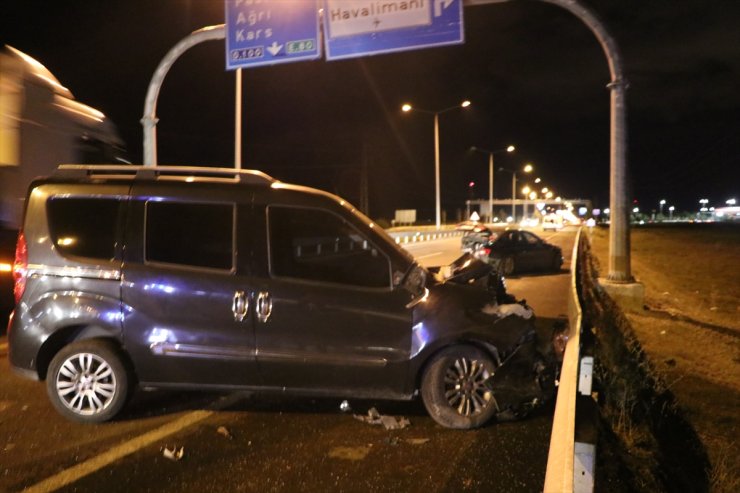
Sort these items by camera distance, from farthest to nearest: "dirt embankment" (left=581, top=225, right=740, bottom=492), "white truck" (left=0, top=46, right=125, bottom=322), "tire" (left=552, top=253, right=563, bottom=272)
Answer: "tire" (left=552, top=253, right=563, bottom=272) → "white truck" (left=0, top=46, right=125, bottom=322) → "dirt embankment" (left=581, top=225, right=740, bottom=492)

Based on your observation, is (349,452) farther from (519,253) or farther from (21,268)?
(519,253)

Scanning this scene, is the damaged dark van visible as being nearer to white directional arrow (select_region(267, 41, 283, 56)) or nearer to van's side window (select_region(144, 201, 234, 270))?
van's side window (select_region(144, 201, 234, 270))

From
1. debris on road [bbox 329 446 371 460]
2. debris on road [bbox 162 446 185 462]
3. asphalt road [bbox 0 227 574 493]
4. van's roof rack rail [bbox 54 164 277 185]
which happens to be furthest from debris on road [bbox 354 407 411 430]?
van's roof rack rail [bbox 54 164 277 185]

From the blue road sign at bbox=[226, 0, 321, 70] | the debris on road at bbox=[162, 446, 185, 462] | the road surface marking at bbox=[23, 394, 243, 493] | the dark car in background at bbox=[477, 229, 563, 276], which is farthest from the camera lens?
the dark car in background at bbox=[477, 229, 563, 276]

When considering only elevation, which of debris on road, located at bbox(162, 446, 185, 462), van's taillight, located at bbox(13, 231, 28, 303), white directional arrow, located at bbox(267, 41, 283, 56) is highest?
white directional arrow, located at bbox(267, 41, 283, 56)

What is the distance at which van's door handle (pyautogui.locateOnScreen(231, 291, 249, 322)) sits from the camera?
5.27 metres

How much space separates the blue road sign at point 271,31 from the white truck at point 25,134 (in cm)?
339

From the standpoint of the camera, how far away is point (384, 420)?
18.0 feet

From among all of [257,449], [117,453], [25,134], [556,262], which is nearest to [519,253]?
[556,262]

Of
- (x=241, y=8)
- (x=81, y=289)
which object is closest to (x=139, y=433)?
(x=81, y=289)

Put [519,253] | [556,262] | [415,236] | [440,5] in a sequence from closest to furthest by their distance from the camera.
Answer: [440,5]
[519,253]
[556,262]
[415,236]

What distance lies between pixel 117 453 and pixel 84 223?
78.7 inches

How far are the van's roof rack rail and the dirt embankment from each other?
3614 millimetres

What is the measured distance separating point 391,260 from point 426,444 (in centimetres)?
151
